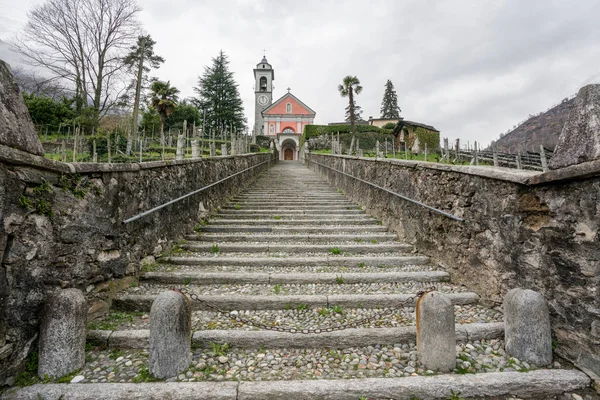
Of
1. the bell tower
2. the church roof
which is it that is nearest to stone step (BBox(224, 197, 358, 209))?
the church roof

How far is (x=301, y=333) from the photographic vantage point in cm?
267

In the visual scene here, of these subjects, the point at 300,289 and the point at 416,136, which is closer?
the point at 300,289

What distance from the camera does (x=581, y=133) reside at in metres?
2.31

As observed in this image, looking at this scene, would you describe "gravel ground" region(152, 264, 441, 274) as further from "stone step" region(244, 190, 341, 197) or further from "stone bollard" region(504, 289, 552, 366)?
"stone step" region(244, 190, 341, 197)

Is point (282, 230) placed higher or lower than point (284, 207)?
Result: lower

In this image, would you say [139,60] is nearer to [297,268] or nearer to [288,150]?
[288,150]

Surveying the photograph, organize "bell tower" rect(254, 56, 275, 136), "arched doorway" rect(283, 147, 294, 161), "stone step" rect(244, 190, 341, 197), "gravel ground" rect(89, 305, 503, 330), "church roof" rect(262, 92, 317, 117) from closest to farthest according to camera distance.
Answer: "gravel ground" rect(89, 305, 503, 330)
"stone step" rect(244, 190, 341, 197)
"arched doorway" rect(283, 147, 294, 161)
"church roof" rect(262, 92, 317, 117)
"bell tower" rect(254, 56, 275, 136)

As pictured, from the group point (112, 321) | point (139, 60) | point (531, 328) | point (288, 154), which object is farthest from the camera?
point (288, 154)

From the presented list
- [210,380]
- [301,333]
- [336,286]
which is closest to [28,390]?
[210,380]

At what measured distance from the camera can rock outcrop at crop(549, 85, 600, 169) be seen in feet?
7.24

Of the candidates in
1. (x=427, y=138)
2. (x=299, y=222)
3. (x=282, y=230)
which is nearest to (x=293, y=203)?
(x=299, y=222)

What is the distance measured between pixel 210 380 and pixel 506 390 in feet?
7.06

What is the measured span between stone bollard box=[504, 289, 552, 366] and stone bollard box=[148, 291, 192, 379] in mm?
2654

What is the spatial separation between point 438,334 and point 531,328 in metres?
0.77
